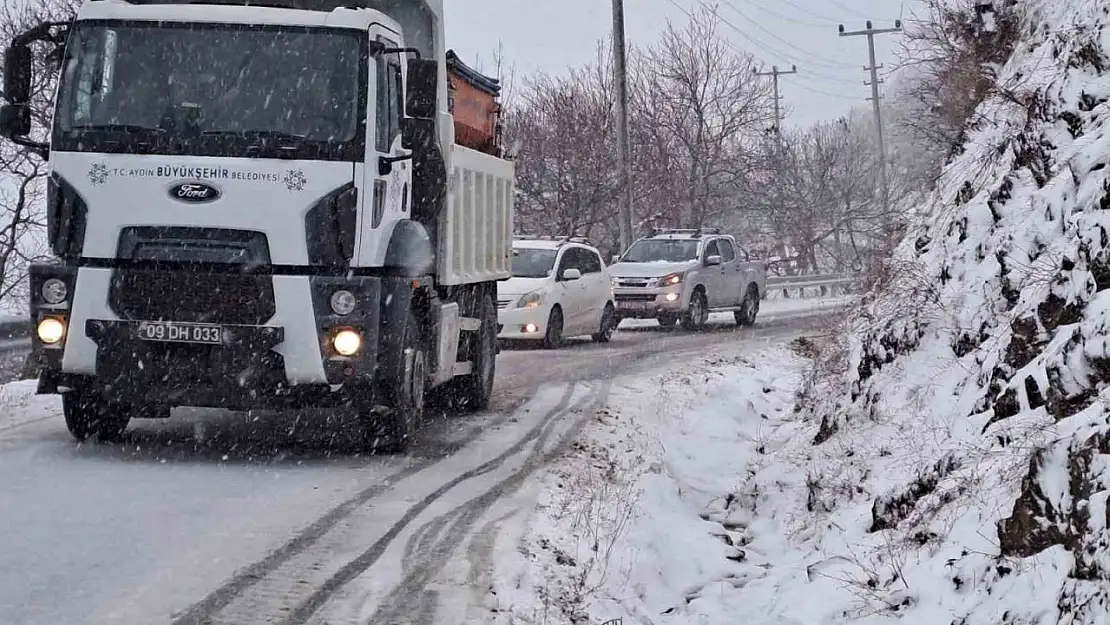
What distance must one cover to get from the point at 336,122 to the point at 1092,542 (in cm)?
554

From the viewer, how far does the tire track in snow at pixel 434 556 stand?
5816mm

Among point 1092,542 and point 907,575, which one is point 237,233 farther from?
point 1092,542

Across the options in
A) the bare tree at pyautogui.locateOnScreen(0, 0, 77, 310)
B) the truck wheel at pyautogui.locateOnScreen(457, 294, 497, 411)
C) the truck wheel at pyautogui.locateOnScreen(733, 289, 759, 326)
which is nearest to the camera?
the truck wheel at pyautogui.locateOnScreen(457, 294, 497, 411)

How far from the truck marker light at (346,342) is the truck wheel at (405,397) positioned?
1.33 feet

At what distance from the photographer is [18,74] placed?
9062 millimetres

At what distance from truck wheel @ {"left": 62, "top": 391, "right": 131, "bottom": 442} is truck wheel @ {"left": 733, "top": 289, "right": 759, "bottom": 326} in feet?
60.3

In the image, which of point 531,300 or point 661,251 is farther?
point 661,251

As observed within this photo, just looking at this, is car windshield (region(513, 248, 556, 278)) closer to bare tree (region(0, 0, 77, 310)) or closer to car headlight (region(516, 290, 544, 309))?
car headlight (region(516, 290, 544, 309))

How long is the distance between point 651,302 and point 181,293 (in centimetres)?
1609

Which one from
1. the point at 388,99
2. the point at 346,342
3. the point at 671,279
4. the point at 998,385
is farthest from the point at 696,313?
the point at 998,385

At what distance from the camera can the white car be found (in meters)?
19.2

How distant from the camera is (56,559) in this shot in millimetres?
6367

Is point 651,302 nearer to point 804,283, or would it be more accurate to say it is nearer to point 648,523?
point 804,283

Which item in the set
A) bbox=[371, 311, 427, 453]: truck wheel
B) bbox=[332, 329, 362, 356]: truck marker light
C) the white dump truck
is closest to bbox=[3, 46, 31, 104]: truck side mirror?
the white dump truck
